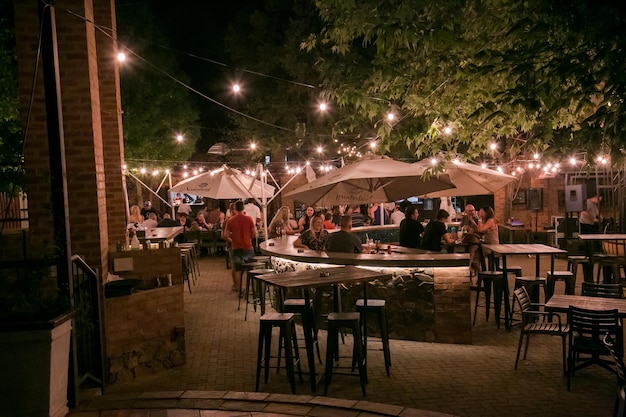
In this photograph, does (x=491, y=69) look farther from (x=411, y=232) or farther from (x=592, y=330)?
(x=411, y=232)

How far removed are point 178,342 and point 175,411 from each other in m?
1.98

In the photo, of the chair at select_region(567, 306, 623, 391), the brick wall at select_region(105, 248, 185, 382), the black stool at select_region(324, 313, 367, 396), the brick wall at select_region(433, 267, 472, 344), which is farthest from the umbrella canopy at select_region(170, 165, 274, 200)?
the chair at select_region(567, 306, 623, 391)

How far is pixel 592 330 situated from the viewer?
562 centimetres

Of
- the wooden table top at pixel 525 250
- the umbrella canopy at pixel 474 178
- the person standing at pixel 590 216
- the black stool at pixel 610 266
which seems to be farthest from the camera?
the person standing at pixel 590 216

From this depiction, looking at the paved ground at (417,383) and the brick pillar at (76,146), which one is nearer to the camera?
the paved ground at (417,383)

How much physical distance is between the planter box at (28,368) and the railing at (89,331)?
92 centimetres

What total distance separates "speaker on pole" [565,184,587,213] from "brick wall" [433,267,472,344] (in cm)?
962

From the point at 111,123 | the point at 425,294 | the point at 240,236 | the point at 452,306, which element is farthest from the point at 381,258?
the point at 111,123

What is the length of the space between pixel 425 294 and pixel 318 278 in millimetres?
2134

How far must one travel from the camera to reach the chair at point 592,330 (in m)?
5.51

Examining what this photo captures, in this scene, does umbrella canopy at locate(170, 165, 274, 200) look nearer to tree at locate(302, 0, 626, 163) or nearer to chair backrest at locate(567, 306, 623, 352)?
tree at locate(302, 0, 626, 163)

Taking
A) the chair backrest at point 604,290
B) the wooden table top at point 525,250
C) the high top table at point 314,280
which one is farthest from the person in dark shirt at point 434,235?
the high top table at point 314,280

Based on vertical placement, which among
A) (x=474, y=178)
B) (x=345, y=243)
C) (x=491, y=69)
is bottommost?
(x=345, y=243)

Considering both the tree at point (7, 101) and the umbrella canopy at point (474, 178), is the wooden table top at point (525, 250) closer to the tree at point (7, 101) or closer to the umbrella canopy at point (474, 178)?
the umbrella canopy at point (474, 178)
